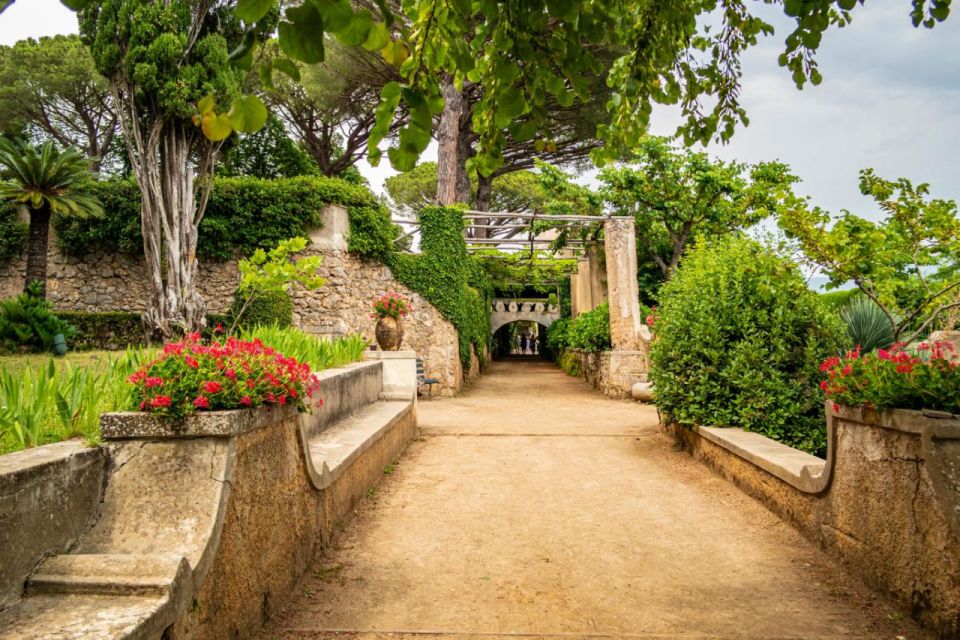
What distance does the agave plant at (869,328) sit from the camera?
20.2 feet

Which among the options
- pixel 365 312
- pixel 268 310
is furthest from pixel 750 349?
pixel 268 310

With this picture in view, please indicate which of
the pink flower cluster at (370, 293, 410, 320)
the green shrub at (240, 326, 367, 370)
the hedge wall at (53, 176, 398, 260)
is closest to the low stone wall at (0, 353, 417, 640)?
the green shrub at (240, 326, 367, 370)

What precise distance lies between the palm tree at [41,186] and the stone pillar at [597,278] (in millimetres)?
11225

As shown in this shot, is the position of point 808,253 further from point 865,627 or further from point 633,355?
point 633,355

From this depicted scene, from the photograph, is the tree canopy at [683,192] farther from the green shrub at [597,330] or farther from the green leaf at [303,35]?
the green leaf at [303,35]

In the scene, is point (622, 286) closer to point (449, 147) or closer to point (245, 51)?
point (449, 147)

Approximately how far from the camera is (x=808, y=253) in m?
5.02

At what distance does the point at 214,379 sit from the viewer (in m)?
2.24

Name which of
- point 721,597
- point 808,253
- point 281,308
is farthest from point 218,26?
point 721,597

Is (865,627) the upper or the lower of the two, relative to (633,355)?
lower

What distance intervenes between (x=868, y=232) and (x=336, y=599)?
4.85m

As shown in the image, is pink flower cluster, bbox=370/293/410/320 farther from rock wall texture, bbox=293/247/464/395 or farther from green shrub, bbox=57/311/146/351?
green shrub, bbox=57/311/146/351

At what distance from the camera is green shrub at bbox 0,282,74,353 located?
322 inches

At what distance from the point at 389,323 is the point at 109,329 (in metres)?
7.03
